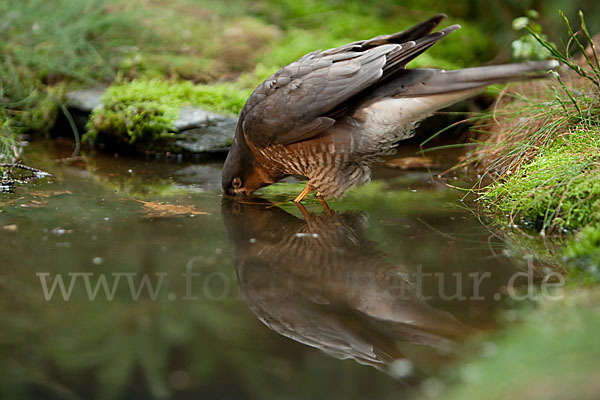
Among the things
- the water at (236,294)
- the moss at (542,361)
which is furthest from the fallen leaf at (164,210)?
the moss at (542,361)

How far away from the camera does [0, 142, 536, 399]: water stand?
6.40 feet

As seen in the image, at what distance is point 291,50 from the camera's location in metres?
6.73

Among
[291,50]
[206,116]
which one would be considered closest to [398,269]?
[206,116]

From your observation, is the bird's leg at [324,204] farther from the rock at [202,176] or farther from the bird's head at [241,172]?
the rock at [202,176]

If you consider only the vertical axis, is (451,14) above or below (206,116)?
above

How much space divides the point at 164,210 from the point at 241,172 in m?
0.67

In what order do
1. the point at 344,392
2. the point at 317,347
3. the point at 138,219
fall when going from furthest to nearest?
the point at 138,219
the point at 317,347
the point at 344,392

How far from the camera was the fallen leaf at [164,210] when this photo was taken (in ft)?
12.0

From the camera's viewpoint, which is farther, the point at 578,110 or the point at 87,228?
the point at 578,110

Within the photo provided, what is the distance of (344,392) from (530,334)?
2.13ft

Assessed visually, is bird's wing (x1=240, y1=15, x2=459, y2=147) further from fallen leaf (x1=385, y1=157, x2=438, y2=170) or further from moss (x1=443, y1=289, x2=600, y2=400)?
moss (x1=443, y1=289, x2=600, y2=400)

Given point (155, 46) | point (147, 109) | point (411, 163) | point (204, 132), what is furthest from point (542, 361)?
point (155, 46)

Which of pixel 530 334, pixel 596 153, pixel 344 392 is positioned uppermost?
pixel 596 153

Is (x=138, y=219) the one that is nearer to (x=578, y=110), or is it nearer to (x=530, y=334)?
(x=530, y=334)
